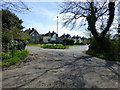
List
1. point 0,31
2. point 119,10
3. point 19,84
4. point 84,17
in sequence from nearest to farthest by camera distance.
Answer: point 19,84 < point 0,31 < point 119,10 < point 84,17

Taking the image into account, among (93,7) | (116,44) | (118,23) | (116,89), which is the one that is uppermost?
(93,7)

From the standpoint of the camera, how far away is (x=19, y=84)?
11.8ft

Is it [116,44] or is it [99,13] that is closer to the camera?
[116,44]

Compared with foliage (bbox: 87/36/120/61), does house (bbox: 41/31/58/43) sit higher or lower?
higher

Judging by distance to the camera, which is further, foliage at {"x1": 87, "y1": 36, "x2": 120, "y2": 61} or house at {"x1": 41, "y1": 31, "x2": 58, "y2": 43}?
house at {"x1": 41, "y1": 31, "x2": 58, "y2": 43}

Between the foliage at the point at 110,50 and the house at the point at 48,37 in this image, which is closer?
the foliage at the point at 110,50

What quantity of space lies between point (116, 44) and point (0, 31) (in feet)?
37.4

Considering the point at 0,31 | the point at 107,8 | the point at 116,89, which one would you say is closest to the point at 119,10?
the point at 107,8

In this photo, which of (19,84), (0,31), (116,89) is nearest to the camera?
(116,89)

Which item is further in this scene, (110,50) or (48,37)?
(48,37)

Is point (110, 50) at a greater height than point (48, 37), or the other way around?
point (48, 37)

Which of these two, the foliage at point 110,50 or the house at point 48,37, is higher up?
the house at point 48,37

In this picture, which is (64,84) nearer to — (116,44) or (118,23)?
(116,44)

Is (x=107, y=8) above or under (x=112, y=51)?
above
